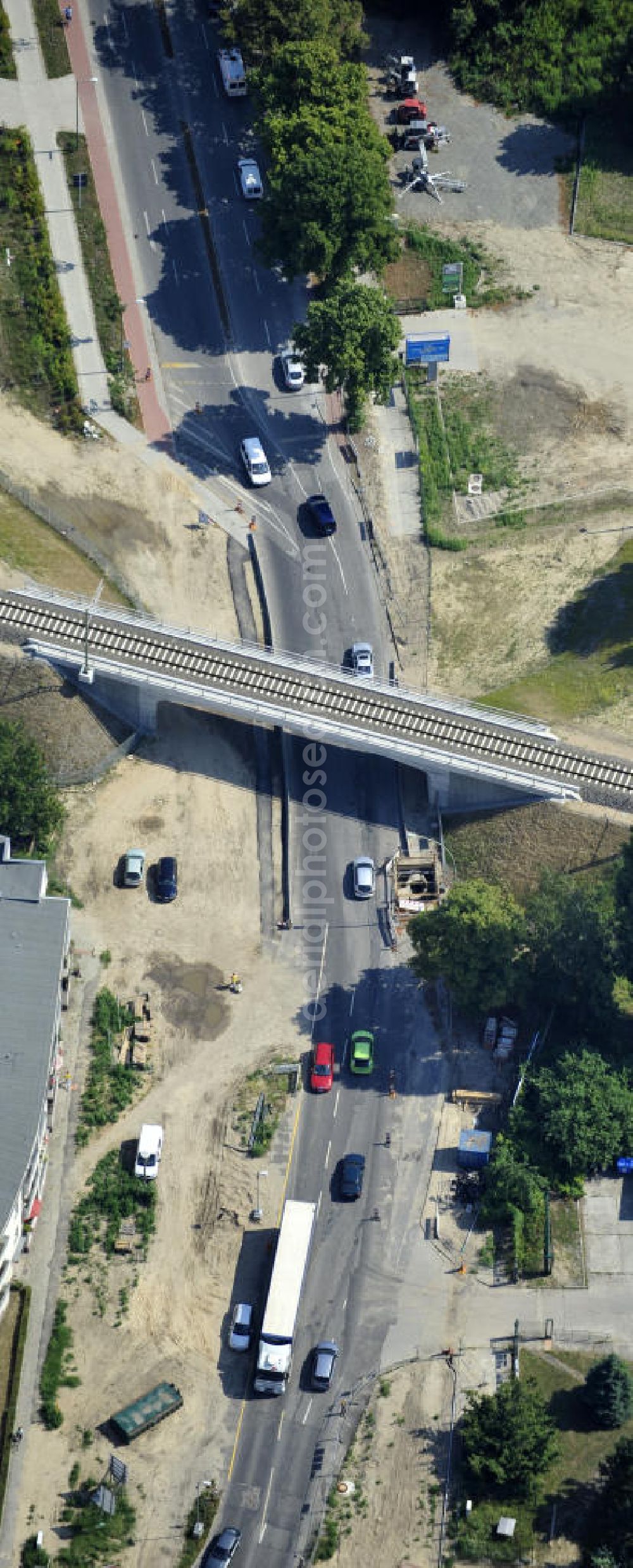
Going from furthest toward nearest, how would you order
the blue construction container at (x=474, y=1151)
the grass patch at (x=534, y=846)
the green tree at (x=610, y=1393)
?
the grass patch at (x=534, y=846)
the blue construction container at (x=474, y=1151)
the green tree at (x=610, y=1393)

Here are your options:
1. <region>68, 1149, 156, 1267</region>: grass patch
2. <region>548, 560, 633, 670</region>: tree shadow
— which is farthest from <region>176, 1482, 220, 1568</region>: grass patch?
<region>548, 560, 633, 670</region>: tree shadow

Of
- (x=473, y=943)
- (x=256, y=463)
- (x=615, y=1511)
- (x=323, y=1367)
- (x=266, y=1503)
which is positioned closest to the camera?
(x=615, y=1511)

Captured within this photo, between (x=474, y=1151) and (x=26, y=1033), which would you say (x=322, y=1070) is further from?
(x=26, y=1033)

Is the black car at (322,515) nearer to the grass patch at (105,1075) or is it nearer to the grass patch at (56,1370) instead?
the grass patch at (105,1075)

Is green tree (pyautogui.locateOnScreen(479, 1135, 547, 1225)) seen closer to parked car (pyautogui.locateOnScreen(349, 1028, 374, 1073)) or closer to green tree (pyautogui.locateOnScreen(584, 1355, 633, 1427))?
parked car (pyautogui.locateOnScreen(349, 1028, 374, 1073))

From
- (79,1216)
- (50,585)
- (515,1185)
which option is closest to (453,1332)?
(515,1185)

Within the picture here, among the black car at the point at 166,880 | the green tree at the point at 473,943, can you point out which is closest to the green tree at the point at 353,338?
the black car at the point at 166,880

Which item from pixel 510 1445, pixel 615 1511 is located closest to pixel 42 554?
pixel 510 1445
